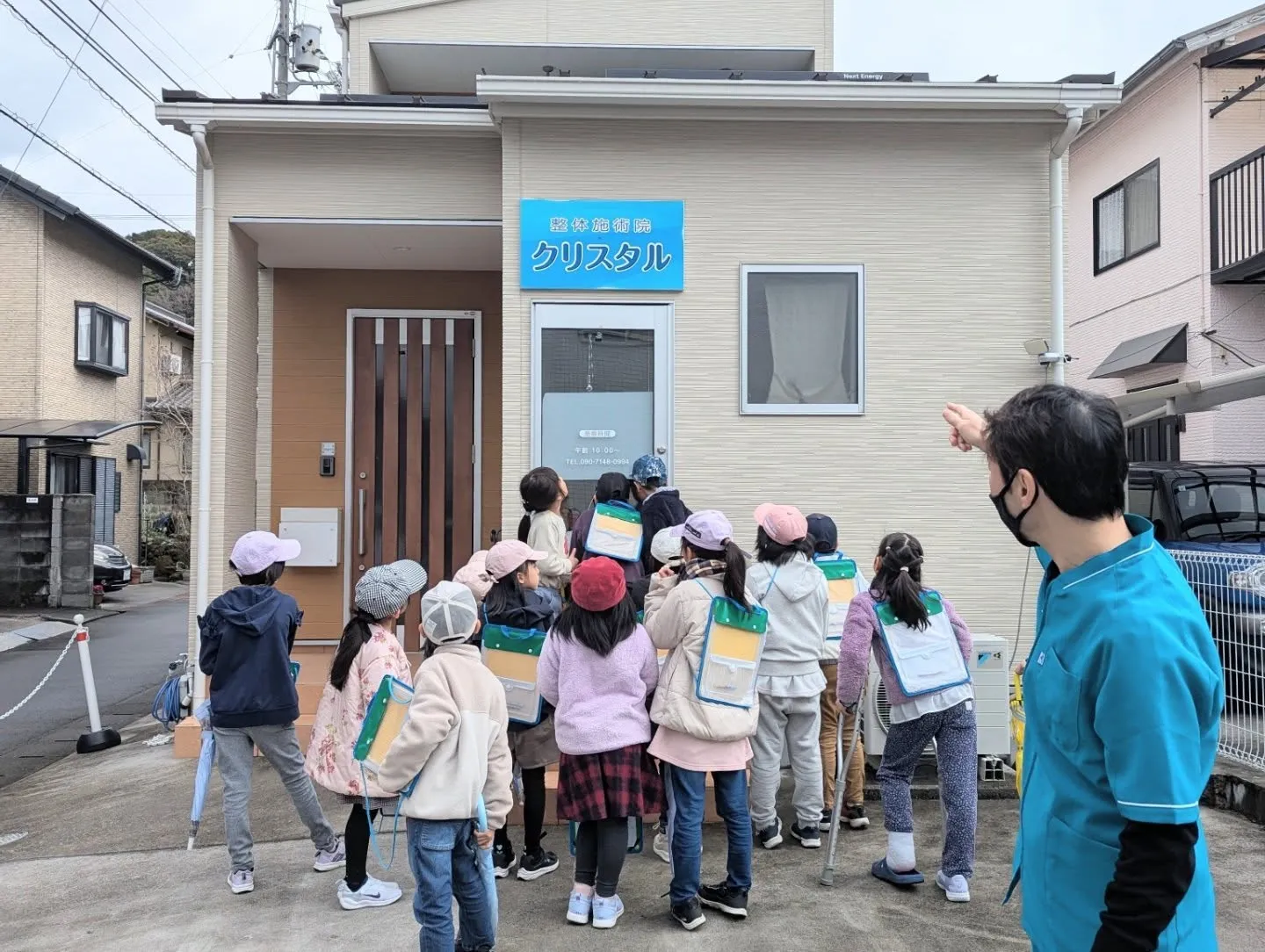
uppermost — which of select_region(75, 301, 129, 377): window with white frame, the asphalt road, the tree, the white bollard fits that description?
the tree

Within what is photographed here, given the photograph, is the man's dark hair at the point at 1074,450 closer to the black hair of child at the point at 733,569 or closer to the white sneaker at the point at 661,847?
the black hair of child at the point at 733,569

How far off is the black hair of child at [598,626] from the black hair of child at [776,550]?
104cm

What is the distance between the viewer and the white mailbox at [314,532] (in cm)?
834

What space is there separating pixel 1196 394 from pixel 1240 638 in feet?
11.7

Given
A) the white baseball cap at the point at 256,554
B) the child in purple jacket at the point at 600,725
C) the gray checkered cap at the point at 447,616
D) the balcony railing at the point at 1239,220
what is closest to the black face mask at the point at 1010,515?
the gray checkered cap at the point at 447,616

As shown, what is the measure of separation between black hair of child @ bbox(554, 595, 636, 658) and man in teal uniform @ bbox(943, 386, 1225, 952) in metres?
2.33

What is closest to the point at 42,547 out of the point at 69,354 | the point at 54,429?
the point at 54,429

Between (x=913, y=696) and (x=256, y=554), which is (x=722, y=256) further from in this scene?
(x=256, y=554)

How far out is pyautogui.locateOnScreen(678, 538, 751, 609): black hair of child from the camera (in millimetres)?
4359

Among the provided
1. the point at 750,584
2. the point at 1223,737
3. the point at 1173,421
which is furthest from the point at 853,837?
the point at 1173,421

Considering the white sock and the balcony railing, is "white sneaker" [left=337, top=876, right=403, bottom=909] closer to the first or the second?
the white sock

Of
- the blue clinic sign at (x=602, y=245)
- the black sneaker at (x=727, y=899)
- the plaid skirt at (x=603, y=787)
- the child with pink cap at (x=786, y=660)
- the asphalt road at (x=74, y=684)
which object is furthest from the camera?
the asphalt road at (x=74, y=684)

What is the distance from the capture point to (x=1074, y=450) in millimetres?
1820

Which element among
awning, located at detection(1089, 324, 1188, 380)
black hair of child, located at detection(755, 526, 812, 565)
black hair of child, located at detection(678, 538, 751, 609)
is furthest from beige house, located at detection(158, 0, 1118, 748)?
awning, located at detection(1089, 324, 1188, 380)
